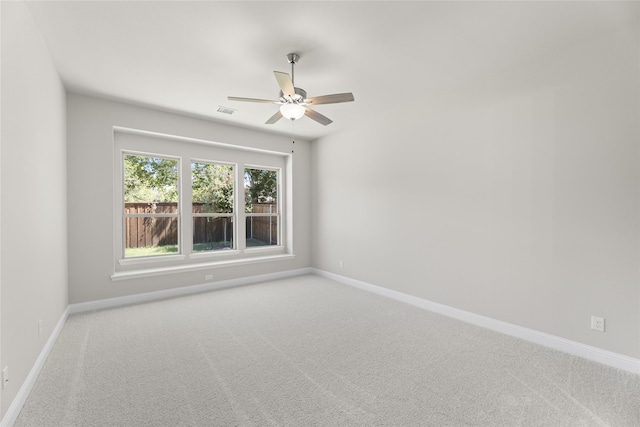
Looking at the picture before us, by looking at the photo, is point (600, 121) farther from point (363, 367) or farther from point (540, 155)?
point (363, 367)

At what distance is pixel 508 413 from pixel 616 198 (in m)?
1.95

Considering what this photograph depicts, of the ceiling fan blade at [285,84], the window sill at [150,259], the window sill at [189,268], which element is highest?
the ceiling fan blade at [285,84]

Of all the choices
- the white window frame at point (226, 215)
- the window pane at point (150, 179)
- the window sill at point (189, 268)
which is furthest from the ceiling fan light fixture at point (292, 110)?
the window sill at point (189, 268)

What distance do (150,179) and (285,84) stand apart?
313cm

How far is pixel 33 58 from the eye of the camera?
228 centimetres

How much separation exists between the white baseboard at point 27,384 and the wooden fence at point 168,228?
5.28ft

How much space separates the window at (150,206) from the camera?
169 inches

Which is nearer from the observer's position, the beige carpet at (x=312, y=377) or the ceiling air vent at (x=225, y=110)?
the beige carpet at (x=312, y=377)

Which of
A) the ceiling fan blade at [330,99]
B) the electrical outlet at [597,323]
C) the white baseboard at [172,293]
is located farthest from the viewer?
the white baseboard at [172,293]

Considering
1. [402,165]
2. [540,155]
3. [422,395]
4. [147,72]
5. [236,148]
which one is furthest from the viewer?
[236,148]

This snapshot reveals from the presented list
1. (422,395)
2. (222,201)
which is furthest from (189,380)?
(222,201)

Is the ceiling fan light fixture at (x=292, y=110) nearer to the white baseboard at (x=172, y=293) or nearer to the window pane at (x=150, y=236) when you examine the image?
the window pane at (x=150, y=236)

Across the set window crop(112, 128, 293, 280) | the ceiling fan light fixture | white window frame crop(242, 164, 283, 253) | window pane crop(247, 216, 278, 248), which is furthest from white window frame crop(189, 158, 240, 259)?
the ceiling fan light fixture

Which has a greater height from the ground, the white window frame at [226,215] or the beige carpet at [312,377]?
the white window frame at [226,215]
